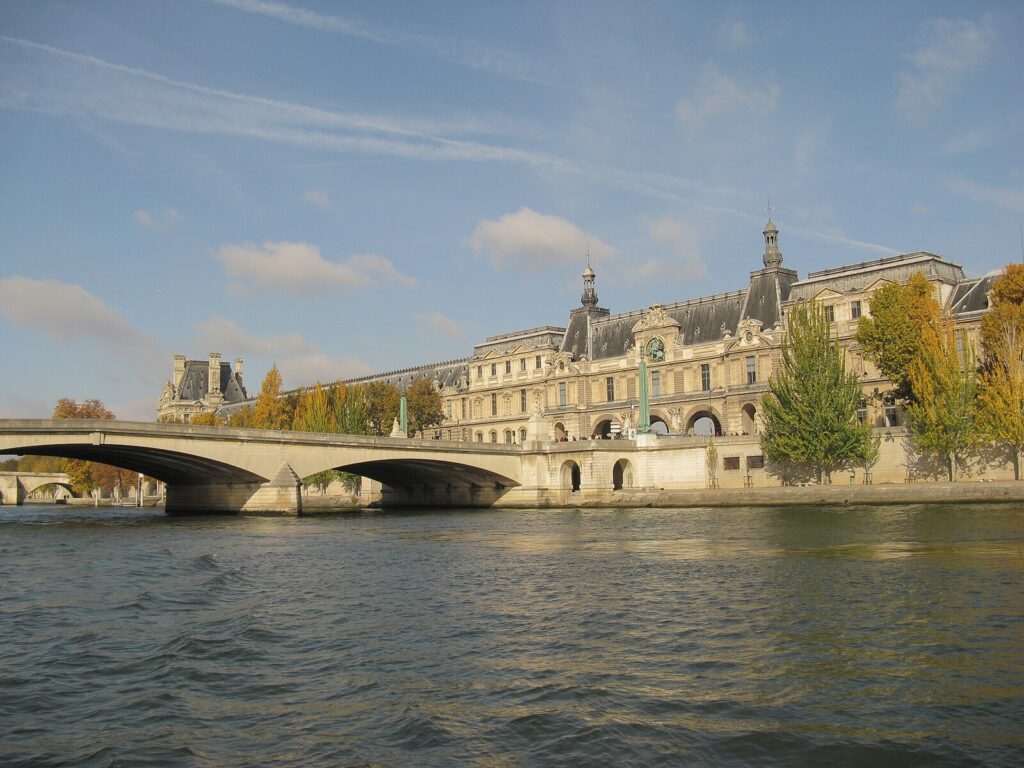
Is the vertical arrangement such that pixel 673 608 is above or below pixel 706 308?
below

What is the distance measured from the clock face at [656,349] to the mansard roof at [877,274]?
13.6 m

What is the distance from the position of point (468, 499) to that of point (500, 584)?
2370 inches

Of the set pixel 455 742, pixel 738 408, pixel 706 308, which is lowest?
pixel 455 742

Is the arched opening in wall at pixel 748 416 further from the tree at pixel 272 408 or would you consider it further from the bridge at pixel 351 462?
the tree at pixel 272 408

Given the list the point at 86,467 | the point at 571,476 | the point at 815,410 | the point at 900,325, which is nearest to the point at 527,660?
the point at 815,410

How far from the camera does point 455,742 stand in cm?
1176

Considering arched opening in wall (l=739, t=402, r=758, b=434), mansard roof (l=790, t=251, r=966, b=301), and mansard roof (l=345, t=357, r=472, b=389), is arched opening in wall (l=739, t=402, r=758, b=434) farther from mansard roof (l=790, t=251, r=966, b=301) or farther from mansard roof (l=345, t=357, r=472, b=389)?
mansard roof (l=345, t=357, r=472, b=389)

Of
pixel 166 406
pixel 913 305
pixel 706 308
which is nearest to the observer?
pixel 913 305

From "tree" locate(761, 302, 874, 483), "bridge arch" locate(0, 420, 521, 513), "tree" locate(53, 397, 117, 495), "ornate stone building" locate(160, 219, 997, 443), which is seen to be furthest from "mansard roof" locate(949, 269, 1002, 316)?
"tree" locate(53, 397, 117, 495)

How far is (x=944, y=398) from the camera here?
6172 centimetres

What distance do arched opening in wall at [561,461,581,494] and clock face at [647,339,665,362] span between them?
52.2 ft

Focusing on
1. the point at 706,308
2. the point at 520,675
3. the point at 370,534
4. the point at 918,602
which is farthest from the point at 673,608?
the point at 706,308

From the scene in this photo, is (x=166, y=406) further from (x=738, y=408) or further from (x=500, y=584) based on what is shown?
(x=500, y=584)

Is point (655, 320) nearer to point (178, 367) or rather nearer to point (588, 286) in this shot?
point (588, 286)
